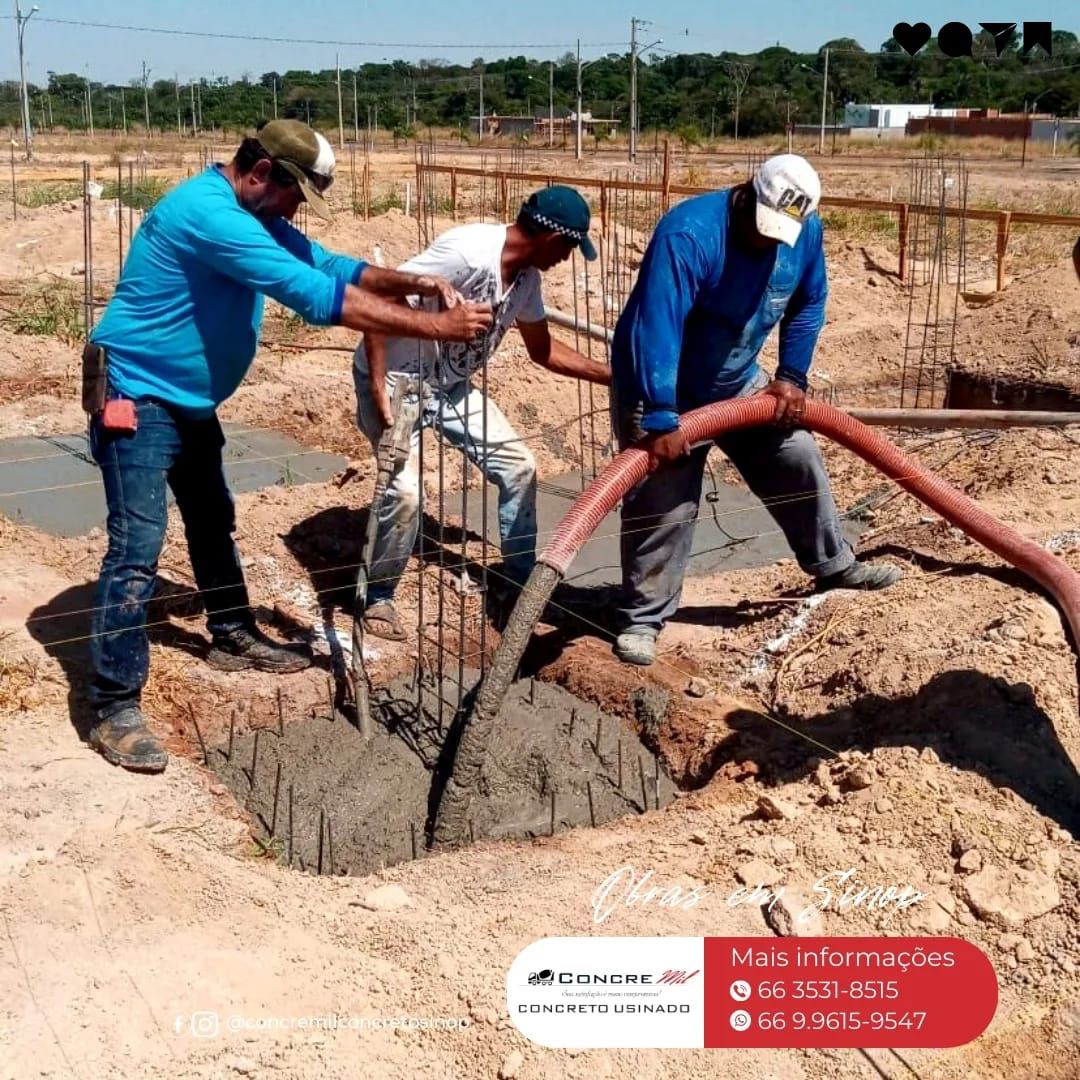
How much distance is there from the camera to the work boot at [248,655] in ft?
15.0

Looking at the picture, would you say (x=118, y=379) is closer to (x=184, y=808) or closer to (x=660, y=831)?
(x=184, y=808)

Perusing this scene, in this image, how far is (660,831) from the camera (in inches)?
144

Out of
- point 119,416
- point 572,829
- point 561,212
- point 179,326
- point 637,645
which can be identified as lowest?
point 572,829

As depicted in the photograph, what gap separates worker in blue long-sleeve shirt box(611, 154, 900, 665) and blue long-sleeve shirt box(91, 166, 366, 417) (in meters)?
1.01

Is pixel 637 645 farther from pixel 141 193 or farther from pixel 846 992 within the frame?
pixel 141 193

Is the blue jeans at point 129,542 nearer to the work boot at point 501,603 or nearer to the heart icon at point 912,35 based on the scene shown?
the work boot at point 501,603

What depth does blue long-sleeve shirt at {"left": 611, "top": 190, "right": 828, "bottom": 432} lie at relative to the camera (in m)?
4.16

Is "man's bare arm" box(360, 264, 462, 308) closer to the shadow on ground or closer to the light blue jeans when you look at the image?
the light blue jeans

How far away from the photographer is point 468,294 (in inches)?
177

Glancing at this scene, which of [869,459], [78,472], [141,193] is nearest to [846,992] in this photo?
[869,459]

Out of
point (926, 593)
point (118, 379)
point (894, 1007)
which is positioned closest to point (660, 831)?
point (894, 1007)

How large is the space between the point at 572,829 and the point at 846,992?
1.14 metres

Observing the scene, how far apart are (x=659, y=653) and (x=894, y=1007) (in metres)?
2.10

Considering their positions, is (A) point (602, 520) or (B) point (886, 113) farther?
(B) point (886, 113)
